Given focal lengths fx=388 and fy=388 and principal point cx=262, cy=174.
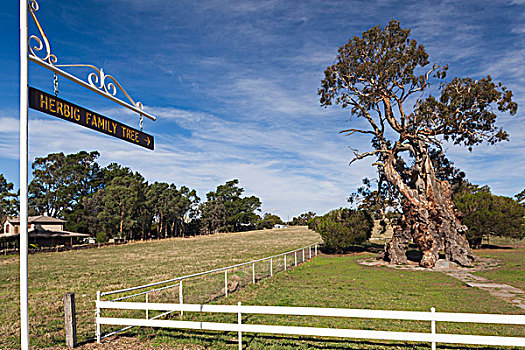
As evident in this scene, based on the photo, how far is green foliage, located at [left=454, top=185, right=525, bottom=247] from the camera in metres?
32.0

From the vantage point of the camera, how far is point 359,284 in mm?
17312

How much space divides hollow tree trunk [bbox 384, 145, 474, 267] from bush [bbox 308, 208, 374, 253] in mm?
6579

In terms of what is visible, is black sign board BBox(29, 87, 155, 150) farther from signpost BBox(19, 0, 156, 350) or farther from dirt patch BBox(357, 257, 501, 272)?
dirt patch BBox(357, 257, 501, 272)

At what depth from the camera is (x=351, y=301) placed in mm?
13195

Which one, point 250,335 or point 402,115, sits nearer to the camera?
point 250,335

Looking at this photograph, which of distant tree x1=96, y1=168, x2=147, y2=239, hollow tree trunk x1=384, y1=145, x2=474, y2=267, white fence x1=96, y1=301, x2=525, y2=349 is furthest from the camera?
distant tree x1=96, y1=168, x2=147, y2=239

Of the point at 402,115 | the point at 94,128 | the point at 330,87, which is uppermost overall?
the point at 330,87

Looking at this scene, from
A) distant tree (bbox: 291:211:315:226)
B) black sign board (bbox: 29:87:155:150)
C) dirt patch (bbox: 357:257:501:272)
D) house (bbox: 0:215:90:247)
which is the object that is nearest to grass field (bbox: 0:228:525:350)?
dirt patch (bbox: 357:257:501:272)

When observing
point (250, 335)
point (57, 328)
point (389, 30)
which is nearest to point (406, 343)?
point (250, 335)

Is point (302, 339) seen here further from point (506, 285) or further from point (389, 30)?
point (389, 30)

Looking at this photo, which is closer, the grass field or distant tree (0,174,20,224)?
the grass field

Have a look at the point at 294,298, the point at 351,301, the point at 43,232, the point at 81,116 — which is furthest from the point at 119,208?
the point at 81,116

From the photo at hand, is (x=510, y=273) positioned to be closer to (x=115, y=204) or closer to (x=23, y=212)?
(x=23, y=212)

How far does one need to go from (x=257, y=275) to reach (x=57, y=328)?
11.5m
